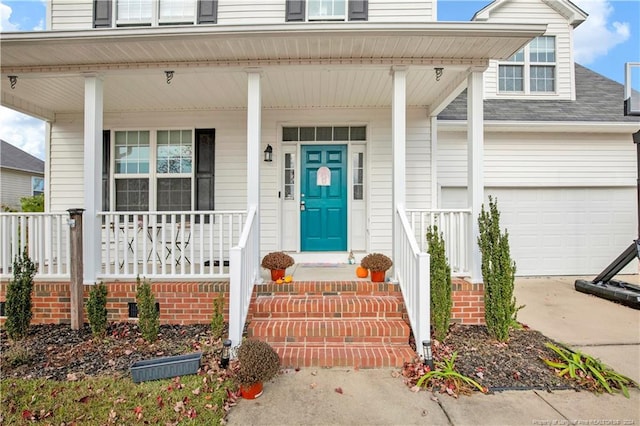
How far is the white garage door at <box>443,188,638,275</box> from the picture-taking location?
20.7 feet

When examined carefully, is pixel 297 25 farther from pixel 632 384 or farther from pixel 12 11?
pixel 632 384

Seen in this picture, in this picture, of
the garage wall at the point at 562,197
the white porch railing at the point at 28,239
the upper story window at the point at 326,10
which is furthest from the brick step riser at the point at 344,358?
the upper story window at the point at 326,10

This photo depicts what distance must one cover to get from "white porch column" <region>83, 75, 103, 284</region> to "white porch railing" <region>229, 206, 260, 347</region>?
1.89m

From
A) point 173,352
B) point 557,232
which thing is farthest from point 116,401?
point 557,232

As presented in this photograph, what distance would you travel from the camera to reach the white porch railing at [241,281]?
10.2 ft

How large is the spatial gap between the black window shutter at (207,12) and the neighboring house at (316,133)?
24 millimetres

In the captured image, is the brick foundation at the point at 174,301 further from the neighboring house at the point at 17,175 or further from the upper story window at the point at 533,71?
the neighboring house at the point at 17,175

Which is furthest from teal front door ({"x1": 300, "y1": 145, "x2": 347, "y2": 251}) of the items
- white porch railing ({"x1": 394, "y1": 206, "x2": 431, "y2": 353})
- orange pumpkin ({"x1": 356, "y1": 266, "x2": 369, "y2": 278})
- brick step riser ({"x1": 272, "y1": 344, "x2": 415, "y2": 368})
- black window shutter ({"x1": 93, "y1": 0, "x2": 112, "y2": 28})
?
black window shutter ({"x1": 93, "y1": 0, "x2": 112, "y2": 28})

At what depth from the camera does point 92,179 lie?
13.4 ft

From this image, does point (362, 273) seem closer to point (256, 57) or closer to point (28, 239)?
point (256, 57)

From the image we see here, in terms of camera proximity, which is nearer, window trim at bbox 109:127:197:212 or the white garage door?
window trim at bbox 109:127:197:212

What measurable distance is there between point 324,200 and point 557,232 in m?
4.35

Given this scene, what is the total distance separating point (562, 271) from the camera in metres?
6.33

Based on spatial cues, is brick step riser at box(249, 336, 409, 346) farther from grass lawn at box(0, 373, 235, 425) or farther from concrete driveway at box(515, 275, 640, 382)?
concrete driveway at box(515, 275, 640, 382)
